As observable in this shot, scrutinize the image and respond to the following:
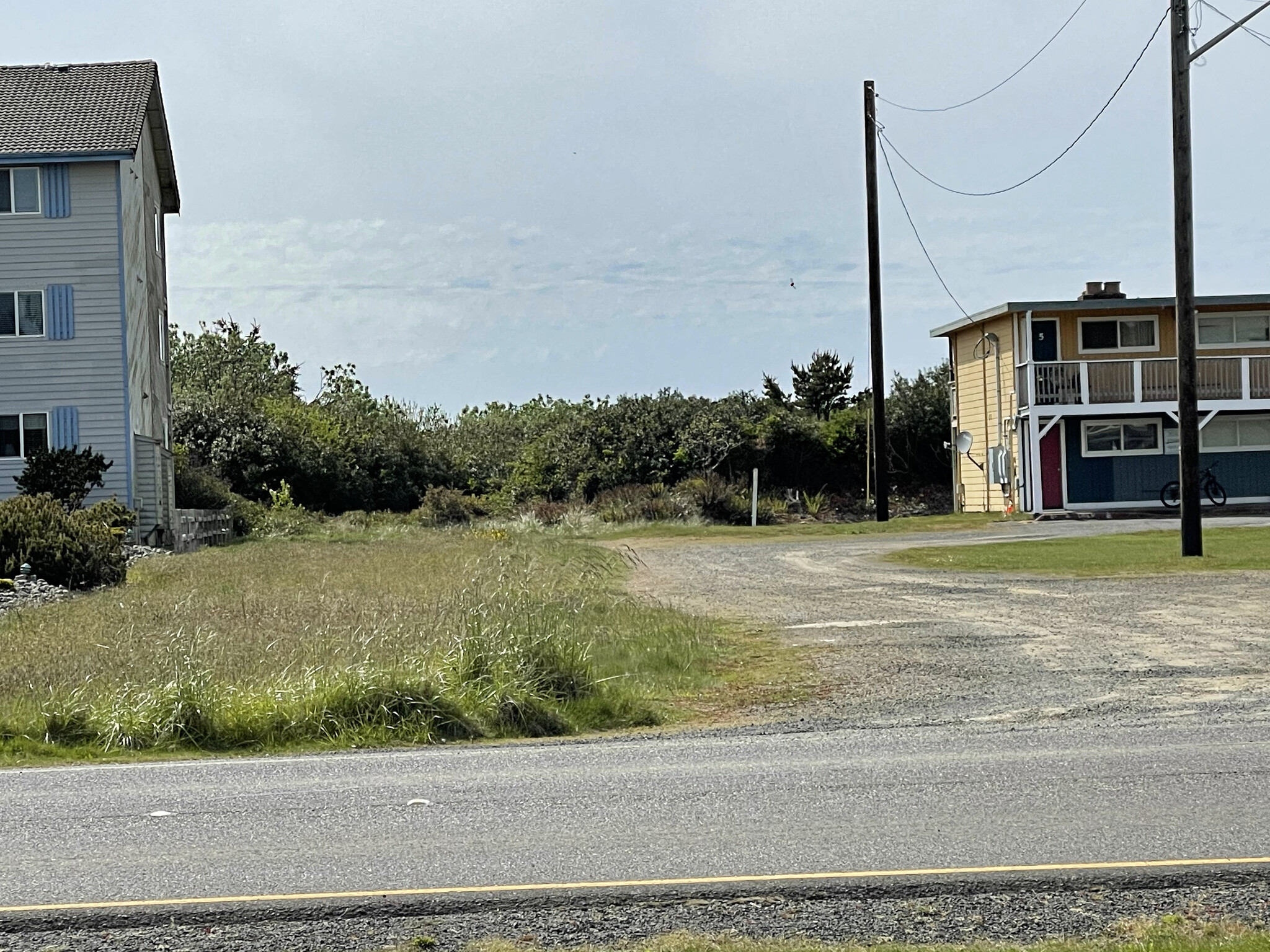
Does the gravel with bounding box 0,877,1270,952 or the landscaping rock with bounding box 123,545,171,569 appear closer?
the gravel with bounding box 0,877,1270,952

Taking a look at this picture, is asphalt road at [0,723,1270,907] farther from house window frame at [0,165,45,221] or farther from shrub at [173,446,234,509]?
shrub at [173,446,234,509]

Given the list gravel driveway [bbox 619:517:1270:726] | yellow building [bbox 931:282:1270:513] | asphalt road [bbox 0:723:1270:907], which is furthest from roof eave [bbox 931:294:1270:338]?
asphalt road [bbox 0:723:1270:907]

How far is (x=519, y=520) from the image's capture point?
41438 mm

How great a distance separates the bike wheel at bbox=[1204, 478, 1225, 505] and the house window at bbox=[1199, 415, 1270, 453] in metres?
1.16

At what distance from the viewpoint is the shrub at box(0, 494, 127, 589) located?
→ 874 inches

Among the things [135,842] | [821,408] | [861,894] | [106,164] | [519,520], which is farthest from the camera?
[821,408]

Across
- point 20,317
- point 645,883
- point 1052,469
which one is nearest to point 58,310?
point 20,317

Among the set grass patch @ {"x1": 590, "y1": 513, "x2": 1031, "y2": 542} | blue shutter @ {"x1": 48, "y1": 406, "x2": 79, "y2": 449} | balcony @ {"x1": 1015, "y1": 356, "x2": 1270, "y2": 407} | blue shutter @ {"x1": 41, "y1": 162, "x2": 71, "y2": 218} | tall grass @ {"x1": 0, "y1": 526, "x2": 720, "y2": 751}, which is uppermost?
blue shutter @ {"x1": 41, "y1": 162, "x2": 71, "y2": 218}

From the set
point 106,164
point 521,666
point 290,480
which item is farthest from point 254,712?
point 290,480

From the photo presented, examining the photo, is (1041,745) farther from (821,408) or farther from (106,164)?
(821,408)

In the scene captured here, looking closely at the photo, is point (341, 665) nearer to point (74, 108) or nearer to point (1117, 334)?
point (74, 108)

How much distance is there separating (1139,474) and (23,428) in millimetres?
27457

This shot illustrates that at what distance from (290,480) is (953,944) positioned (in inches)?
1746

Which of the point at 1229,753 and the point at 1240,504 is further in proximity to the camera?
the point at 1240,504
